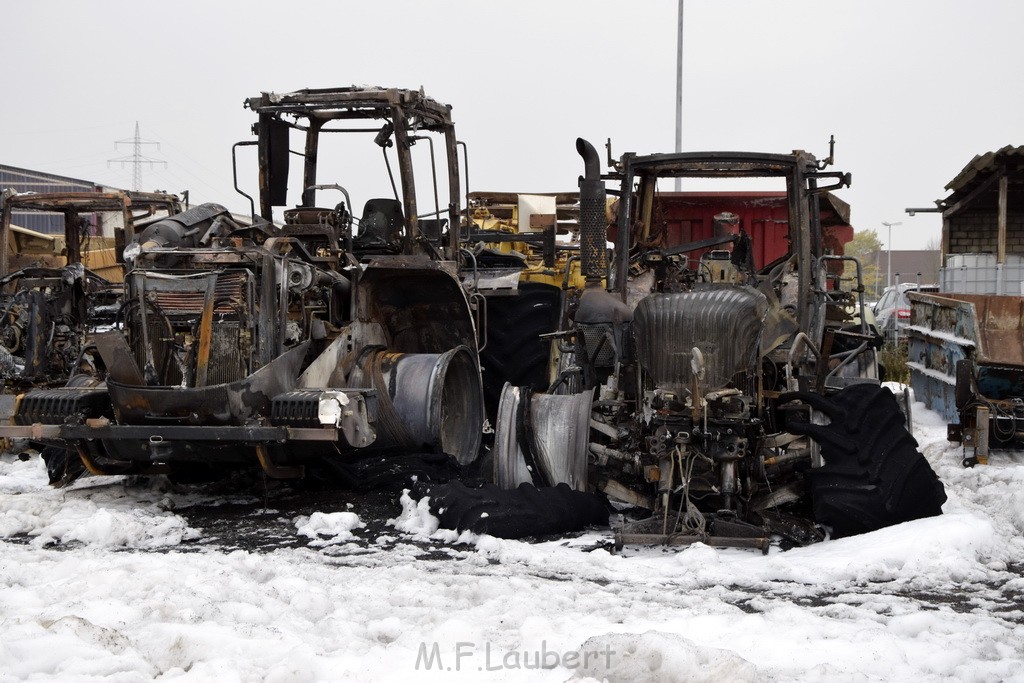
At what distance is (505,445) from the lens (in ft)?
24.9

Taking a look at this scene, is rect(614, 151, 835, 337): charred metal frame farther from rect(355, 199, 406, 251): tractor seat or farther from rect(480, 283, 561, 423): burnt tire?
rect(480, 283, 561, 423): burnt tire

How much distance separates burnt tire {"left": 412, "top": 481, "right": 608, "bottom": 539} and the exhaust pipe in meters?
1.40

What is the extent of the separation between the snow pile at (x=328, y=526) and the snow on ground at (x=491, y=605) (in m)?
0.02

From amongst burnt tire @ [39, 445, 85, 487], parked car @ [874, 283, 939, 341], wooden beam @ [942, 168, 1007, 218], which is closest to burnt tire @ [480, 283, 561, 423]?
burnt tire @ [39, 445, 85, 487]

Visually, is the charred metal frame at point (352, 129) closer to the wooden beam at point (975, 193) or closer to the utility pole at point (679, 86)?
the wooden beam at point (975, 193)

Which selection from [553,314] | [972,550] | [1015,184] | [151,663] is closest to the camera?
[151,663]

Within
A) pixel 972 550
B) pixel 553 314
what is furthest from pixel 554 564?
pixel 553 314

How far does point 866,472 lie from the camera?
637 cm

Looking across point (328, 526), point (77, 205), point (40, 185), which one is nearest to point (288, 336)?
point (328, 526)

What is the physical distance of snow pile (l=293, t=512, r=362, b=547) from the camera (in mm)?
6801

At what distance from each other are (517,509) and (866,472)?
1.93 metres

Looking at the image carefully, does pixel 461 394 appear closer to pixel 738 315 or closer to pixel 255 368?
pixel 255 368

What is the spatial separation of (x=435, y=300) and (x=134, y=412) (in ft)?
8.95

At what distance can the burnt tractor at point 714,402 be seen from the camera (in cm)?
642
